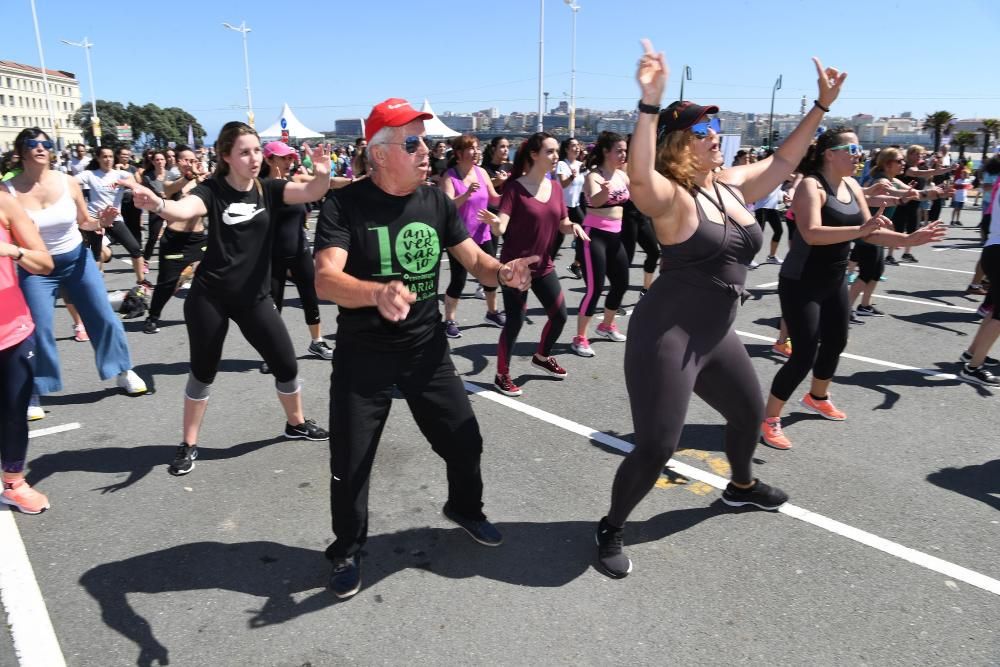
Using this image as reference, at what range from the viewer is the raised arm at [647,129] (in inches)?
98.4

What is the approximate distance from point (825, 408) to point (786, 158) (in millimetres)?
2299

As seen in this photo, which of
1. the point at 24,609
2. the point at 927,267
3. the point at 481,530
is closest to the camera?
the point at 24,609

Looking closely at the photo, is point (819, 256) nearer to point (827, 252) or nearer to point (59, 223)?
point (827, 252)

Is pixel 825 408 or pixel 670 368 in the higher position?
pixel 670 368

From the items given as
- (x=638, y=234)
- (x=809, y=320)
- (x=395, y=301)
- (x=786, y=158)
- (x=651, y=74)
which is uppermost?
(x=651, y=74)

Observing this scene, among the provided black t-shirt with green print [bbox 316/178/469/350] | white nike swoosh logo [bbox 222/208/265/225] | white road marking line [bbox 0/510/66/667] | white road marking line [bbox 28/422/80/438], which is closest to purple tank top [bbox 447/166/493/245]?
white nike swoosh logo [bbox 222/208/265/225]

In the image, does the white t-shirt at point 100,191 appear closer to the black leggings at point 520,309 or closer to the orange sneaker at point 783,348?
the black leggings at point 520,309

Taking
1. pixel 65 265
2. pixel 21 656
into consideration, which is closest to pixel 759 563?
pixel 21 656

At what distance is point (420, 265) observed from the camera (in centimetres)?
281

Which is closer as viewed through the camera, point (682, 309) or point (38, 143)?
point (682, 309)

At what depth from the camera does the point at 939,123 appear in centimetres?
4934

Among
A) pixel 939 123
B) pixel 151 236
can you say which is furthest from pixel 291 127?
pixel 939 123

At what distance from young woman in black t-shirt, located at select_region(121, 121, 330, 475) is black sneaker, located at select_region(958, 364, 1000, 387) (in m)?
5.61

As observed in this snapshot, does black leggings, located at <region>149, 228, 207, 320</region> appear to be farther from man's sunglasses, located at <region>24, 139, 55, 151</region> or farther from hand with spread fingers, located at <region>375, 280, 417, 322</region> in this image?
hand with spread fingers, located at <region>375, 280, 417, 322</region>
